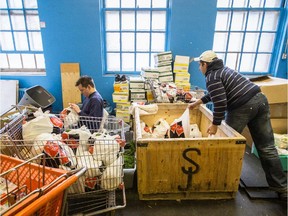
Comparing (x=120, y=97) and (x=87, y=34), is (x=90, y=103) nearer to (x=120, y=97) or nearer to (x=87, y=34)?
(x=120, y=97)

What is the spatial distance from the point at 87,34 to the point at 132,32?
0.86 metres

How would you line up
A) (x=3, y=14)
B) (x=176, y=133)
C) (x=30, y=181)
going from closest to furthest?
(x=30, y=181)
(x=176, y=133)
(x=3, y=14)

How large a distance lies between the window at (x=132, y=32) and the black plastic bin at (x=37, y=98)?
1242mm

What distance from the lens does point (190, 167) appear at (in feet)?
6.16

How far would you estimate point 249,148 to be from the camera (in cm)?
304

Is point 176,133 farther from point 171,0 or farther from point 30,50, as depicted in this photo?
point 30,50

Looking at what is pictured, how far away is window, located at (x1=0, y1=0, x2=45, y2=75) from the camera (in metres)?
3.86

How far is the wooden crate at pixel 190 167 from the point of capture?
1807mm

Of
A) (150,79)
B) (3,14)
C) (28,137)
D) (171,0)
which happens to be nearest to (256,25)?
(171,0)

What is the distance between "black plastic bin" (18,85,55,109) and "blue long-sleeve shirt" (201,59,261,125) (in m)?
2.65

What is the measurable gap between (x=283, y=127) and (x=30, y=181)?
10.5 ft

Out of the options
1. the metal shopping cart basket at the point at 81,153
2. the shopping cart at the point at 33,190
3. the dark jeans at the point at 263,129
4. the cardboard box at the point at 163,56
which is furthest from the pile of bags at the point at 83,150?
the cardboard box at the point at 163,56

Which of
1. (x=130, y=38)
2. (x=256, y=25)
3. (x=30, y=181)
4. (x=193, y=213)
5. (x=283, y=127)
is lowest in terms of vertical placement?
(x=193, y=213)

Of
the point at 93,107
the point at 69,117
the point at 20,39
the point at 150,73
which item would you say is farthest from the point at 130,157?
the point at 20,39
